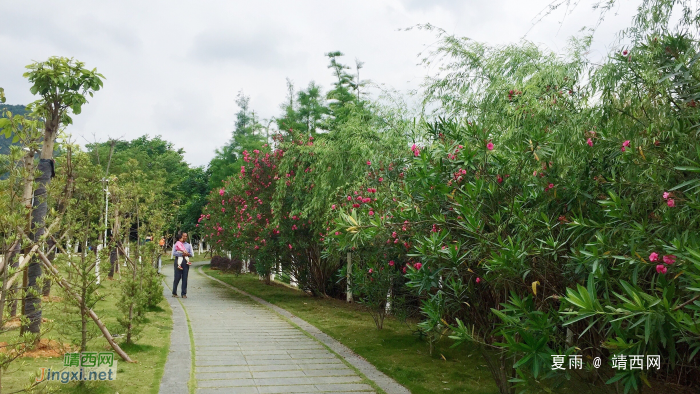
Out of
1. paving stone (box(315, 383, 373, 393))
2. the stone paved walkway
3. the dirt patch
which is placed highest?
the dirt patch

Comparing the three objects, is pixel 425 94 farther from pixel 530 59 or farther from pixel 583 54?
pixel 583 54

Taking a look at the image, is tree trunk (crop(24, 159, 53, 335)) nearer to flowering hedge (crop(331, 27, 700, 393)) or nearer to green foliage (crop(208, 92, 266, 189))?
flowering hedge (crop(331, 27, 700, 393))

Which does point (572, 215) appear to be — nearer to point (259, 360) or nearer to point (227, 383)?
point (227, 383)

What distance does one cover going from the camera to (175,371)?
21.8 ft

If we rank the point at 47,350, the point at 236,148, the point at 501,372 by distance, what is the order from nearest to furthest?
the point at 501,372 → the point at 47,350 → the point at 236,148

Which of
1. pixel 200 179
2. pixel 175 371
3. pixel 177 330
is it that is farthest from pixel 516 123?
pixel 200 179

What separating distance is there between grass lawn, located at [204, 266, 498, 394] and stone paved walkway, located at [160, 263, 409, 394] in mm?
276

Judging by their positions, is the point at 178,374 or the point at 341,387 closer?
the point at 341,387

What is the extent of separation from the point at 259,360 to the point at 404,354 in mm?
2119

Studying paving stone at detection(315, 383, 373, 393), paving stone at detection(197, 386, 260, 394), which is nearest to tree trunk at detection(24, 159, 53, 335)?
paving stone at detection(197, 386, 260, 394)

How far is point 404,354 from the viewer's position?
26.3ft

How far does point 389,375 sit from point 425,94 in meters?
3.92

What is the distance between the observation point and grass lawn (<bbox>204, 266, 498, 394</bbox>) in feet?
21.3

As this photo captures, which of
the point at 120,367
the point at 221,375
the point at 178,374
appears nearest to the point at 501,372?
the point at 221,375
